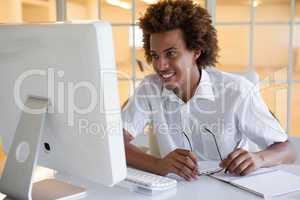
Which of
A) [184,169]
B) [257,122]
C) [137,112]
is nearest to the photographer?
[184,169]

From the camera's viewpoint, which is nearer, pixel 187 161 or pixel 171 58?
pixel 187 161

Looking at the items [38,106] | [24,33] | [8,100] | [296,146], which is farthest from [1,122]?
[296,146]

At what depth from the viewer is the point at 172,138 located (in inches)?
72.3

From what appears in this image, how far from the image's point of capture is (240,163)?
1398 mm

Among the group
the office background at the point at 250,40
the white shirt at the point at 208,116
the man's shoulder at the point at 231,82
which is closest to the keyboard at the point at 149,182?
the white shirt at the point at 208,116

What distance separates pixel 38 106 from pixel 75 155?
0.16 m

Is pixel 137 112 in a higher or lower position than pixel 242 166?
higher

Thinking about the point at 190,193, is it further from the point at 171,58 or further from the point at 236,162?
the point at 171,58

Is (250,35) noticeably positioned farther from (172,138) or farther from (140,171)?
(140,171)

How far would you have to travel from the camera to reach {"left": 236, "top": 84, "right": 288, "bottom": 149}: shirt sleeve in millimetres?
1666

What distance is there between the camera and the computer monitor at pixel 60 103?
0.92m

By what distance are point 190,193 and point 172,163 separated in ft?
0.59

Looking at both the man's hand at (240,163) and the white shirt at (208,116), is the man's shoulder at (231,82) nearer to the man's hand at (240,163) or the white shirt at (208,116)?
the white shirt at (208,116)

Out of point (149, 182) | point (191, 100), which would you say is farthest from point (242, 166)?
point (191, 100)
